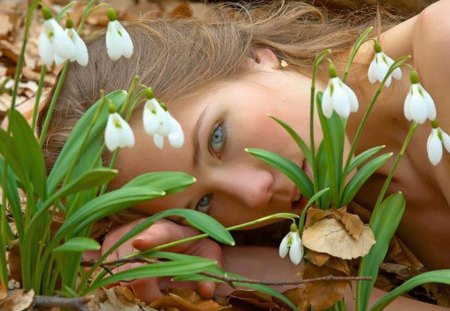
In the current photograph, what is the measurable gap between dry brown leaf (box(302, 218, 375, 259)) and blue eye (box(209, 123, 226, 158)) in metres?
0.39

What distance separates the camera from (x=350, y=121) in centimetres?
222

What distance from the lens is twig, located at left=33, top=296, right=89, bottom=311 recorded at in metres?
1.34

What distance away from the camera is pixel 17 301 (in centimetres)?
142

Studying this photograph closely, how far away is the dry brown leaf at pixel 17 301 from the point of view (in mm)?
1400

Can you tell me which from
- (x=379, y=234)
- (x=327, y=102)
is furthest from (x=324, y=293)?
(x=327, y=102)

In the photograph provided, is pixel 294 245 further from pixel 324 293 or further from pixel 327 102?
pixel 327 102

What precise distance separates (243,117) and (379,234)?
0.44 meters

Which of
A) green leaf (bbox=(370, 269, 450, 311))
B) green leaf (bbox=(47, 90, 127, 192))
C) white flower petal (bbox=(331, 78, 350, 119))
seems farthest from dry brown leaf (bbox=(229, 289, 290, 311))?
white flower petal (bbox=(331, 78, 350, 119))

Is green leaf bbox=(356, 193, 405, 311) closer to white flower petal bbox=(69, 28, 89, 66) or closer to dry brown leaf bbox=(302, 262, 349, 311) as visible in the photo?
dry brown leaf bbox=(302, 262, 349, 311)

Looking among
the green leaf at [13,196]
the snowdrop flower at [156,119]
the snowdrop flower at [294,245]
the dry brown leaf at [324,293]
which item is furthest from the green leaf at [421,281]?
the green leaf at [13,196]

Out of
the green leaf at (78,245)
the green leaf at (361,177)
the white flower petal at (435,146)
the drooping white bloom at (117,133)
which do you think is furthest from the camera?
the green leaf at (361,177)

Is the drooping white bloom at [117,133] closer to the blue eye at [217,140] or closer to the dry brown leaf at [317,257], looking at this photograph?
the dry brown leaf at [317,257]

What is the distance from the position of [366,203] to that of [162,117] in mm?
1275

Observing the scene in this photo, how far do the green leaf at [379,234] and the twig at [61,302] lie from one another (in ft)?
1.95
